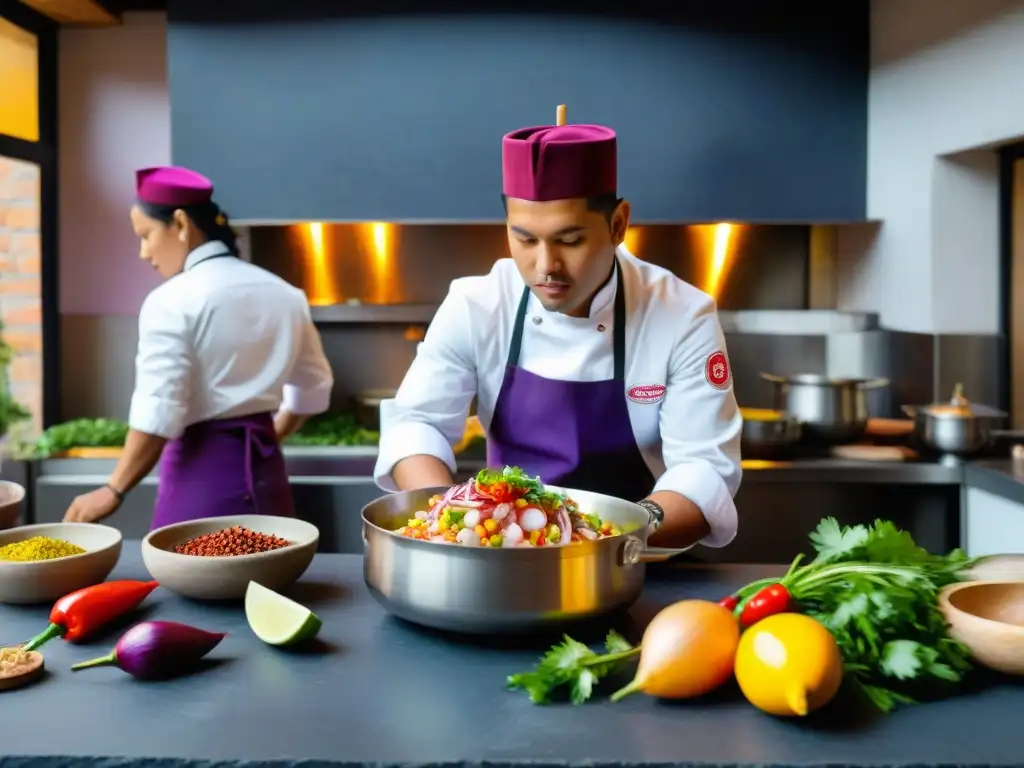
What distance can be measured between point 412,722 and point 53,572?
70 cm

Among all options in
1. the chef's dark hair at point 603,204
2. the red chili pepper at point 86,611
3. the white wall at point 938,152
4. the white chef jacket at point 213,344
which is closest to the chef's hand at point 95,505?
the white chef jacket at point 213,344

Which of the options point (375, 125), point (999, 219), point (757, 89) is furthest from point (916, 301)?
point (375, 125)

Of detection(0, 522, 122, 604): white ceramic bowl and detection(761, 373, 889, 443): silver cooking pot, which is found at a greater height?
detection(761, 373, 889, 443): silver cooking pot

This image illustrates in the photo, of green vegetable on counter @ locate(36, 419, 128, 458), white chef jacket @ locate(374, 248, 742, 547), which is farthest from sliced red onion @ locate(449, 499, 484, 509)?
green vegetable on counter @ locate(36, 419, 128, 458)

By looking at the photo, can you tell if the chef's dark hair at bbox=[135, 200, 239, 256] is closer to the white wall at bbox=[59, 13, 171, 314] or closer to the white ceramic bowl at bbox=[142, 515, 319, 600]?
the white ceramic bowl at bbox=[142, 515, 319, 600]

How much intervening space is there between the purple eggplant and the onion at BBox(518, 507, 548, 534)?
443 millimetres

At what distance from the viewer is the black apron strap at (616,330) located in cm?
217

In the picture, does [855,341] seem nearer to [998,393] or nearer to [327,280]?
[998,393]

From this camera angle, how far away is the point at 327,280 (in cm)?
454

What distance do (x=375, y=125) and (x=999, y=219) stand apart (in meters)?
2.32

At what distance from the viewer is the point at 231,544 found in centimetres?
162

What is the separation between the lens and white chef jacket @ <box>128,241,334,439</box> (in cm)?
285

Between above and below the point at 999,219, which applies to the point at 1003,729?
below

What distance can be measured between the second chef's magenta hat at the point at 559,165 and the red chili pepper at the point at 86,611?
0.90m
